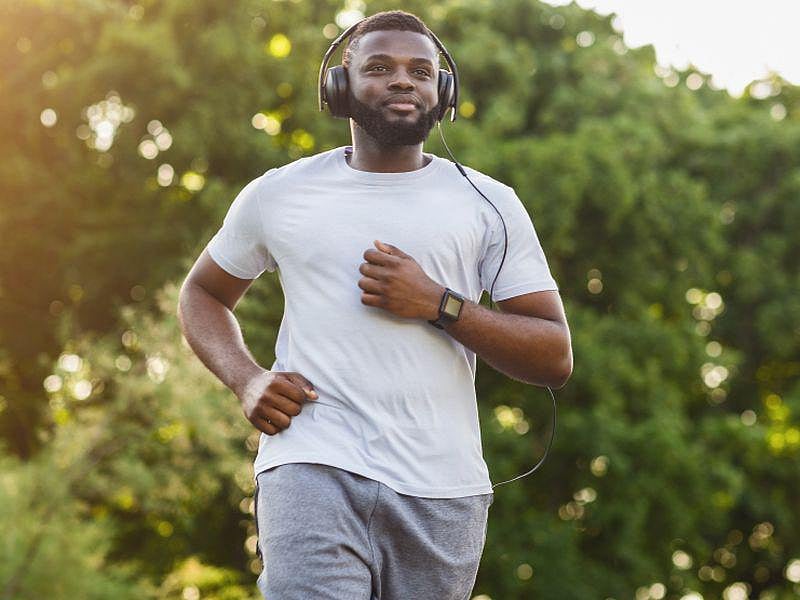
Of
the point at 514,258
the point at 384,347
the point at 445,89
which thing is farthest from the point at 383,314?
the point at 445,89

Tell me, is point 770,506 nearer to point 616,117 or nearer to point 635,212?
point 635,212

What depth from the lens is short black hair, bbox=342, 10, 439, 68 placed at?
2.98 metres

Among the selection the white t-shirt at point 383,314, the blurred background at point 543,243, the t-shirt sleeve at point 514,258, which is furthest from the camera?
the blurred background at point 543,243

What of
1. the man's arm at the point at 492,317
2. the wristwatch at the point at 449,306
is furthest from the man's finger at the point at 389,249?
the wristwatch at the point at 449,306

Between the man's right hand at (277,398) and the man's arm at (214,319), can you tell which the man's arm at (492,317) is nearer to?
the man's right hand at (277,398)

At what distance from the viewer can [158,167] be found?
16.2 m

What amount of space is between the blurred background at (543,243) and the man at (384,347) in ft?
34.0

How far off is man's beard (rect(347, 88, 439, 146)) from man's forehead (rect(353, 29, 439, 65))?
116 mm

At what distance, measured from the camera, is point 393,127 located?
2906mm

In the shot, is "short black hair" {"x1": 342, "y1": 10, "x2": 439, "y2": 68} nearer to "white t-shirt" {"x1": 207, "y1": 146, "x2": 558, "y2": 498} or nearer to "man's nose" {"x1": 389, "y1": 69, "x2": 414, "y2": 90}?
"man's nose" {"x1": 389, "y1": 69, "x2": 414, "y2": 90}

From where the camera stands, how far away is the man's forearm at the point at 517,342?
2.77 meters

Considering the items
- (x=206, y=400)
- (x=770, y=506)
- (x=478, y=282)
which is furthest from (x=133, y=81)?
(x=478, y=282)

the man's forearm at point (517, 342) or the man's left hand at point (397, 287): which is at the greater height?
the man's left hand at point (397, 287)

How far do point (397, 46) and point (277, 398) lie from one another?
0.84 meters
